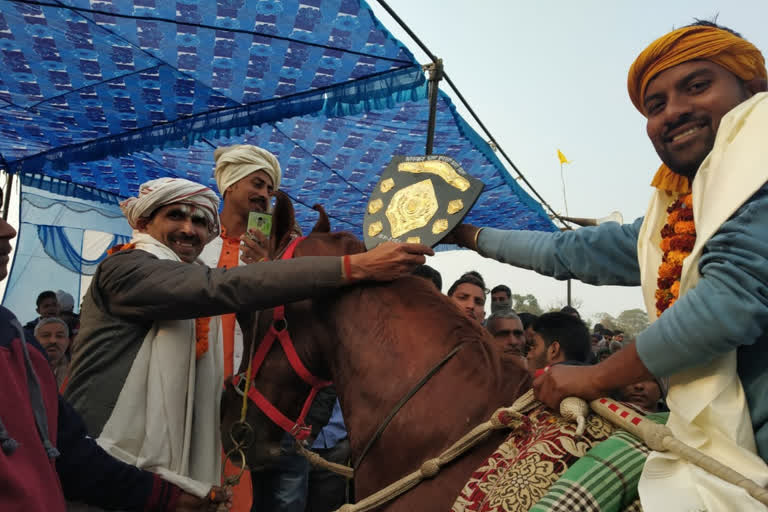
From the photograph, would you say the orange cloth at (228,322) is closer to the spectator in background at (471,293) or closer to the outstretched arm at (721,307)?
the outstretched arm at (721,307)

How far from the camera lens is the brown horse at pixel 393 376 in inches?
62.9

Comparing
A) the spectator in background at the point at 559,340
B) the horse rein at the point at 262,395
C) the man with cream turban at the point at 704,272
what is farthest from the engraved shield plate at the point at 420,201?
the spectator in background at the point at 559,340

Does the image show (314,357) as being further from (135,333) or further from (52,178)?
(52,178)

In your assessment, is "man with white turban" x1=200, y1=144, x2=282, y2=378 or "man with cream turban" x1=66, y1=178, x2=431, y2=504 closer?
"man with cream turban" x1=66, y1=178, x2=431, y2=504

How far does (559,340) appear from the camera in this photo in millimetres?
3682

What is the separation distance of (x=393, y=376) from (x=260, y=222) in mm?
1017

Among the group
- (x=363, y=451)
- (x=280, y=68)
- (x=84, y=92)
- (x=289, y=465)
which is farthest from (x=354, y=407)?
(x=84, y=92)

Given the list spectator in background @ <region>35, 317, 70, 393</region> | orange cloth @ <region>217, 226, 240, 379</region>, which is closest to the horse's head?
orange cloth @ <region>217, 226, 240, 379</region>

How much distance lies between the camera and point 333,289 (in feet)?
6.30

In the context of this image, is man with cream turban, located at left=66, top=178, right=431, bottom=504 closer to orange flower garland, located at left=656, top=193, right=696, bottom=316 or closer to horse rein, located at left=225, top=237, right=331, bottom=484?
horse rein, located at left=225, top=237, right=331, bottom=484

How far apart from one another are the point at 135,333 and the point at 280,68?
11.1ft

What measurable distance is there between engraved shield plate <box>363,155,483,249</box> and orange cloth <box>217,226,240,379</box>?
847mm

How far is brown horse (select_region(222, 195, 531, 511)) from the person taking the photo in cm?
160

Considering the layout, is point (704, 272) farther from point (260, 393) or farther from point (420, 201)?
point (260, 393)
